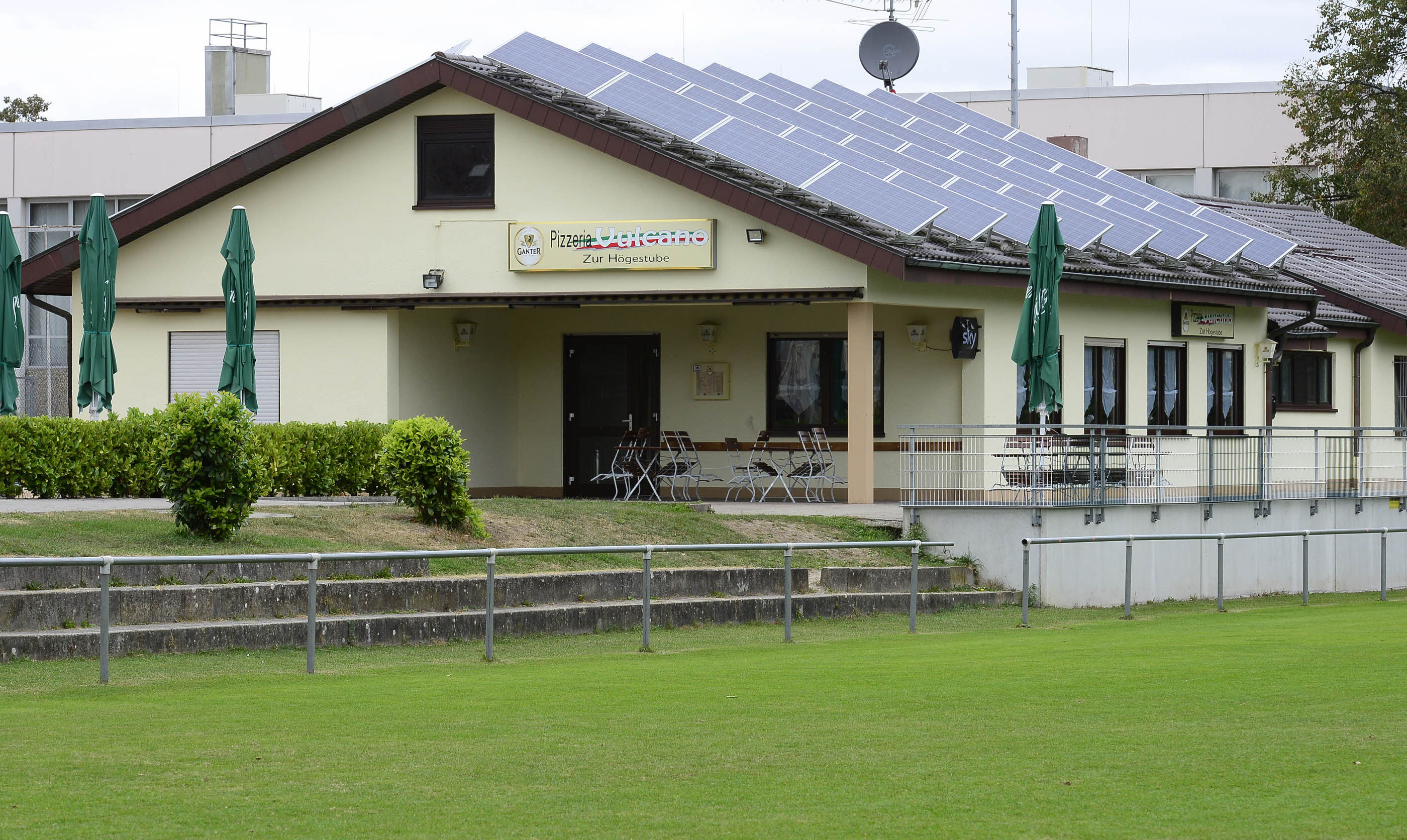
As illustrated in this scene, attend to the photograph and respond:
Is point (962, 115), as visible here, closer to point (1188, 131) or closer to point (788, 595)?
point (788, 595)

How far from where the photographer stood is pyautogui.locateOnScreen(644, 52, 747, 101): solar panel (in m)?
28.2

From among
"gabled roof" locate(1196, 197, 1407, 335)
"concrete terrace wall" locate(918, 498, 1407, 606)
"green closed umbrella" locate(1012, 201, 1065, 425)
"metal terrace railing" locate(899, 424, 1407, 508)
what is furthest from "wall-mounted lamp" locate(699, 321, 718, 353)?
"gabled roof" locate(1196, 197, 1407, 335)

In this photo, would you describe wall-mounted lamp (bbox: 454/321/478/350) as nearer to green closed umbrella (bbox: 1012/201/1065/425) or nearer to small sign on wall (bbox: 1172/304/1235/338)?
green closed umbrella (bbox: 1012/201/1065/425)

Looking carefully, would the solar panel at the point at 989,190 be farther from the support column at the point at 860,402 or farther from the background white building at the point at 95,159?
the background white building at the point at 95,159

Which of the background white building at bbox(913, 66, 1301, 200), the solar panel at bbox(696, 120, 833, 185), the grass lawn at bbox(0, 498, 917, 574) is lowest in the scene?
the grass lawn at bbox(0, 498, 917, 574)

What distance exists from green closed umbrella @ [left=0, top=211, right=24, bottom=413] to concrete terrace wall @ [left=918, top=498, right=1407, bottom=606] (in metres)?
10.5

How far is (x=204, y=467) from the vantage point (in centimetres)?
1520

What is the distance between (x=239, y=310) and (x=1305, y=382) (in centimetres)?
1858

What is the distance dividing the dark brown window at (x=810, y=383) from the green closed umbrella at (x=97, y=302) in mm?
9313

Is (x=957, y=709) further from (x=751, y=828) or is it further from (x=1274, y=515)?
(x=1274, y=515)

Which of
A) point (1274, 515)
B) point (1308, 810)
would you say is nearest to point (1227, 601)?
point (1274, 515)

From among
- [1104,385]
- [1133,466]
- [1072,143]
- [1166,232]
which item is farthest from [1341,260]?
[1133,466]

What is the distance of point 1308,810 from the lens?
7.39 m

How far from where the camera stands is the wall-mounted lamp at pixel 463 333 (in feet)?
82.2
